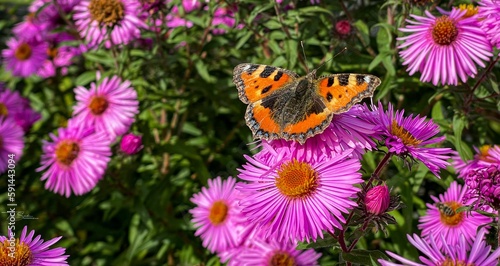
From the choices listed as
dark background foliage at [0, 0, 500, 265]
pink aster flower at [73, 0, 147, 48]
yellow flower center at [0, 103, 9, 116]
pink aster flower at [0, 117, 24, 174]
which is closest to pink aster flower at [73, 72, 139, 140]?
dark background foliage at [0, 0, 500, 265]

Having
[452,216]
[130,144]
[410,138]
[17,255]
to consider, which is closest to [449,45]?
[452,216]

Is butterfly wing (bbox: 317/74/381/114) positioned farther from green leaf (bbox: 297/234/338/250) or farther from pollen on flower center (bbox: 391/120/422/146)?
green leaf (bbox: 297/234/338/250)

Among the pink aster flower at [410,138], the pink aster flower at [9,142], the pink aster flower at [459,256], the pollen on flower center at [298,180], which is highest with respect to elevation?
the pink aster flower at [9,142]

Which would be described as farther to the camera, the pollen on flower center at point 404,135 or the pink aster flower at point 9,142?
the pink aster flower at point 9,142

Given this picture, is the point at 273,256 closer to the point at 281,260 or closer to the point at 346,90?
the point at 281,260

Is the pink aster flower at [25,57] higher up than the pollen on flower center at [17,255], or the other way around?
the pink aster flower at [25,57]

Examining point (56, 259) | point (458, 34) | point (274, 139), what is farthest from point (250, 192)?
point (458, 34)

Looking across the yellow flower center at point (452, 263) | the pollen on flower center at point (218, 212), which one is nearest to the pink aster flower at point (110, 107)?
the pollen on flower center at point (218, 212)

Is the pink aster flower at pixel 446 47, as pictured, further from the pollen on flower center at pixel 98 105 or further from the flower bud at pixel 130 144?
the pollen on flower center at pixel 98 105
